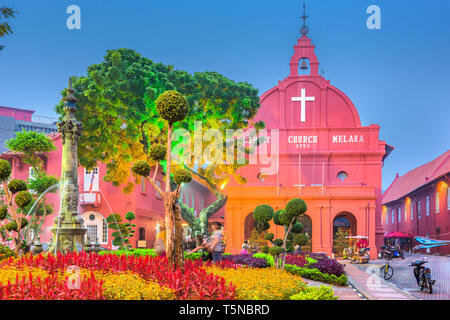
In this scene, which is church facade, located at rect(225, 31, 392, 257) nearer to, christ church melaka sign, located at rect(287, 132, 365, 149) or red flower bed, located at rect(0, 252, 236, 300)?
christ church melaka sign, located at rect(287, 132, 365, 149)

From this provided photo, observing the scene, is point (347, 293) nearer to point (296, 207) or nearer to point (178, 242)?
point (296, 207)

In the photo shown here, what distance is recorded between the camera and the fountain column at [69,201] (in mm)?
16031

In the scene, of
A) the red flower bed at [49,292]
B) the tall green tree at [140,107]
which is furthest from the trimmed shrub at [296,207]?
the red flower bed at [49,292]

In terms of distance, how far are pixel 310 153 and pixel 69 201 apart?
26.8 meters

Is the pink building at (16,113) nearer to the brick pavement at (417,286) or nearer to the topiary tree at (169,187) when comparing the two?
the brick pavement at (417,286)

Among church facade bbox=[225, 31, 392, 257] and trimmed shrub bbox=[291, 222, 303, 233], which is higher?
church facade bbox=[225, 31, 392, 257]

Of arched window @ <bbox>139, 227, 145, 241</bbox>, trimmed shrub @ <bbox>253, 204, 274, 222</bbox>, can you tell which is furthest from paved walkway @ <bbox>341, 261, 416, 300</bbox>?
arched window @ <bbox>139, 227, 145, 241</bbox>

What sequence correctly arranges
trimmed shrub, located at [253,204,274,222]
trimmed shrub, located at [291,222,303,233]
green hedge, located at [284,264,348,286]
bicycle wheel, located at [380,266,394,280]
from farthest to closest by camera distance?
bicycle wheel, located at [380,266,394,280]
trimmed shrub, located at [291,222,303,233]
trimmed shrub, located at [253,204,274,222]
green hedge, located at [284,264,348,286]

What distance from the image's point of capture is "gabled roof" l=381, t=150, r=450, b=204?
41.1 metres

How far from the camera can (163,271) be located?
Result: 10.0 meters

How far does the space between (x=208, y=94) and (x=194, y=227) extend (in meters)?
7.22

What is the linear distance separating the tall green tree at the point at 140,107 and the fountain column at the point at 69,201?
230 inches

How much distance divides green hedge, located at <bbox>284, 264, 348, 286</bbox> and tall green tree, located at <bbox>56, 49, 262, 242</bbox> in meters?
7.37

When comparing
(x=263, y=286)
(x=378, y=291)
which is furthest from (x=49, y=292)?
(x=378, y=291)
